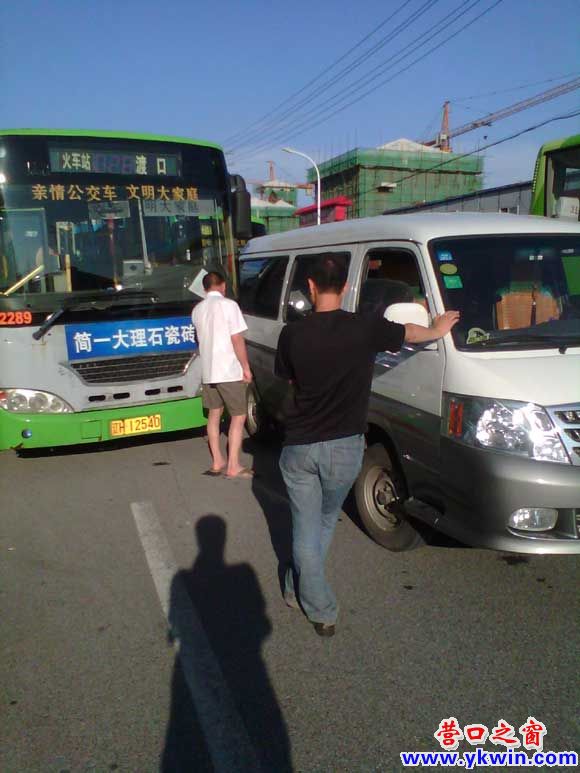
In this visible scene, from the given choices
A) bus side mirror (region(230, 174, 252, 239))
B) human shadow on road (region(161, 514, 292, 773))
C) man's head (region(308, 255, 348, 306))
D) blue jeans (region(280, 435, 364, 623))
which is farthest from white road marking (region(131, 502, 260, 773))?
bus side mirror (region(230, 174, 252, 239))

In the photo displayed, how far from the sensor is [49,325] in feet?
18.8

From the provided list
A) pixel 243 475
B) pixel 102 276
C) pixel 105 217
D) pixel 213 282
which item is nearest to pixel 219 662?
pixel 243 475

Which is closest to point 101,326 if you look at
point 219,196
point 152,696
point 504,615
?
point 219,196

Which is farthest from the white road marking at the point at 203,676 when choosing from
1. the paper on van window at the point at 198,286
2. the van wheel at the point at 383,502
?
the paper on van window at the point at 198,286

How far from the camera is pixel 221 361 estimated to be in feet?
19.4

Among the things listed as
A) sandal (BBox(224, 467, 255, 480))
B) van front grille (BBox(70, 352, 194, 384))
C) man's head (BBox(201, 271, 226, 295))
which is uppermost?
man's head (BBox(201, 271, 226, 295))

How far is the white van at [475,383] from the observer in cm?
322

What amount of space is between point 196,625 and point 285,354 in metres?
1.62

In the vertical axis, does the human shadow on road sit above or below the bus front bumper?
below

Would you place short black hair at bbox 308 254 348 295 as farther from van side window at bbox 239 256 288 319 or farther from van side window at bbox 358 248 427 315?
van side window at bbox 239 256 288 319

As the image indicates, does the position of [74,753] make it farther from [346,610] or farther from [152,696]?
[346,610]

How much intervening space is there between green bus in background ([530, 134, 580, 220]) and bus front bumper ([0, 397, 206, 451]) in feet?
16.6

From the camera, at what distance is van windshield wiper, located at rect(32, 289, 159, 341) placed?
5.73m

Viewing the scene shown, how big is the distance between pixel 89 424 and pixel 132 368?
68cm
